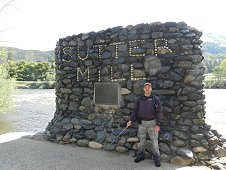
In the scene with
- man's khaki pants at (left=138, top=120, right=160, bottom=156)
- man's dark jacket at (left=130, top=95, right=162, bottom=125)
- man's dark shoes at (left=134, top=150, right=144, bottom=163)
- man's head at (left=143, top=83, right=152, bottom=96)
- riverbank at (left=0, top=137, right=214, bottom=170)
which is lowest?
riverbank at (left=0, top=137, right=214, bottom=170)

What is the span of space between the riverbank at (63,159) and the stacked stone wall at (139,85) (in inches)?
14.2

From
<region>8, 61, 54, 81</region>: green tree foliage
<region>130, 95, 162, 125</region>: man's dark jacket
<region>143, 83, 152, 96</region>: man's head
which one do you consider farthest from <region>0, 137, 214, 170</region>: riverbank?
<region>8, 61, 54, 81</region>: green tree foliage

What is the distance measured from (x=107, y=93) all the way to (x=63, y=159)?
2.34 metres

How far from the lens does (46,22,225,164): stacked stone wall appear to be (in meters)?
8.05

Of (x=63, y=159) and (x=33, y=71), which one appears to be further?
(x=33, y=71)

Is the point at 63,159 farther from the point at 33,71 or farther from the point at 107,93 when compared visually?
the point at 33,71

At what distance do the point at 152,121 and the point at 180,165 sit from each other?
3.95 feet

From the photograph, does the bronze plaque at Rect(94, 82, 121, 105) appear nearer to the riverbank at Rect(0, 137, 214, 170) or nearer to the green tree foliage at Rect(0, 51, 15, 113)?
the riverbank at Rect(0, 137, 214, 170)

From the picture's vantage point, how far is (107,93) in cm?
903

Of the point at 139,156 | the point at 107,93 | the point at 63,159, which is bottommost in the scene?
the point at 63,159

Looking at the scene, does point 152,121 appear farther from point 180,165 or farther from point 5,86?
point 5,86

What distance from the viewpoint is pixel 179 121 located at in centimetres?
819

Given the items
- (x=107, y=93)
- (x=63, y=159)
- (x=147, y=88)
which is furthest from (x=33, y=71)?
(x=147, y=88)

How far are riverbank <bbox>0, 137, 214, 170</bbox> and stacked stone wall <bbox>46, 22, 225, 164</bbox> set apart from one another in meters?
0.36
